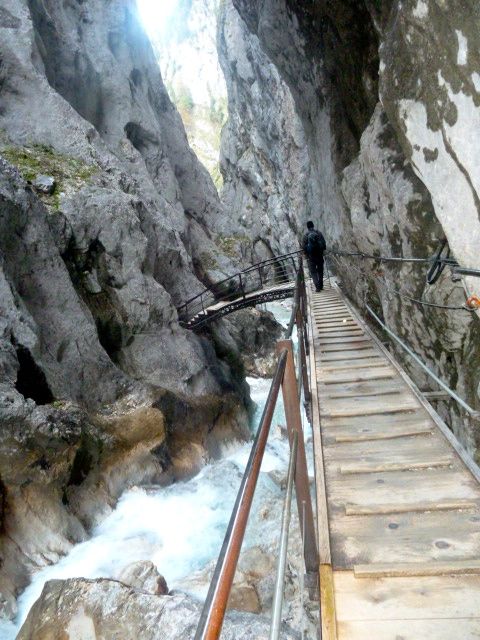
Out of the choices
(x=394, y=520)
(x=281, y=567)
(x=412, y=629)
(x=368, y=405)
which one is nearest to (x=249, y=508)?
(x=281, y=567)

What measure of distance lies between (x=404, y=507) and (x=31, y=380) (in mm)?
8240

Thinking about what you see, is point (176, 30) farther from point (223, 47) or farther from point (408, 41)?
point (408, 41)

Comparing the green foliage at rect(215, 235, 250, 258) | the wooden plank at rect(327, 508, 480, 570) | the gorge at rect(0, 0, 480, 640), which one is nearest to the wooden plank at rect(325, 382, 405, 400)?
the gorge at rect(0, 0, 480, 640)

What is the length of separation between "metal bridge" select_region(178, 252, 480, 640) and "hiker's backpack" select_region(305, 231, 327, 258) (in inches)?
329

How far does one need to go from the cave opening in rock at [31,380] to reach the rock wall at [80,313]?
25mm

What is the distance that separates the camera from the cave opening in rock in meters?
8.62

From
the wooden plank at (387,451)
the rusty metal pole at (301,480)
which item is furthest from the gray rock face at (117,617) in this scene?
the rusty metal pole at (301,480)

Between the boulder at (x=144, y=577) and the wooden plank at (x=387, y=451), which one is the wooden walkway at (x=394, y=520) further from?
the boulder at (x=144, y=577)

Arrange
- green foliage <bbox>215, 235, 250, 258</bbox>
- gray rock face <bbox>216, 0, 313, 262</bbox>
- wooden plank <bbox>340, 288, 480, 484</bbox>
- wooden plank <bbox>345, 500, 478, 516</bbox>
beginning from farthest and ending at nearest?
gray rock face <bbox>216, 0, 313, 262</bbox> → green foliage <bbox>215, 235, 250, 258</bbox> → wooden plank <bbox>340, 288, 480, 484</bbox> → wooden plank <bbox>345, 500, 478, 516</bbox>

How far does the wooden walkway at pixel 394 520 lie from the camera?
7.11ft

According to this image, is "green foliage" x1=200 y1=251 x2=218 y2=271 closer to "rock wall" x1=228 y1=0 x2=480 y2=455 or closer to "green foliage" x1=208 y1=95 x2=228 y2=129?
"rock wall" x1=228 y1=0 x2=480 y2=455

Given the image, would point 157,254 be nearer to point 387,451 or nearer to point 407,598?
point 387,451

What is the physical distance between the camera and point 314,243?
12680mm

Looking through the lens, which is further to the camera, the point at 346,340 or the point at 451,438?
the point at 346,340
